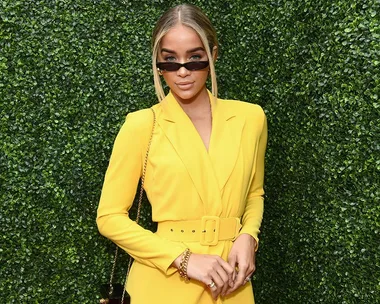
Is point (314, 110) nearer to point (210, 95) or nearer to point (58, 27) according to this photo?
point (210, 95)

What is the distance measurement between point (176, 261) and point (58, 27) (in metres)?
1.16

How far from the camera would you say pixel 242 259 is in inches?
71.3

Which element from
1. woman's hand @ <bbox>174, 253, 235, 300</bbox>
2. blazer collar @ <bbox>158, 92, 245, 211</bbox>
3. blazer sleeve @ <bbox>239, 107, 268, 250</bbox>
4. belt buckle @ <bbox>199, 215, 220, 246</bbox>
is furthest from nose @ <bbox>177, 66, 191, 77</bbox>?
woman's hand @ <bbox>174, 253, 235, 300</bbox>

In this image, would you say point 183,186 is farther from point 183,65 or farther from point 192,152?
point 183,65

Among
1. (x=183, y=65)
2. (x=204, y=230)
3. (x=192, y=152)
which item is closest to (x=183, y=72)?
(x=183, y=65)

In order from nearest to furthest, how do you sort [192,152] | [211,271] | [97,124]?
[211,271]
[192,152]
[97,124]

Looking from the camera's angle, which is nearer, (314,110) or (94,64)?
(314,110)

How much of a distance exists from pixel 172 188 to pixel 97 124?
28.0 inches

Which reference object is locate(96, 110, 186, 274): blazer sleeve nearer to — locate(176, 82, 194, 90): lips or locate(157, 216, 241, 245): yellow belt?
locate(157, 216, 241, 245): yellow belt

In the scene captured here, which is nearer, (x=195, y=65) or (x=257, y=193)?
(x=195, y=65)

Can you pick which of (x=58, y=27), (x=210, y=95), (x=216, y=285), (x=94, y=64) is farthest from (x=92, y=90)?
(x=216, y=285)

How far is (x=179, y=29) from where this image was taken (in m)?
1.80

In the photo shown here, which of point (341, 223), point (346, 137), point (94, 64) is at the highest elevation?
point (94, 64)

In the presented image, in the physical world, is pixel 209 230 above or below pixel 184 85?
below
